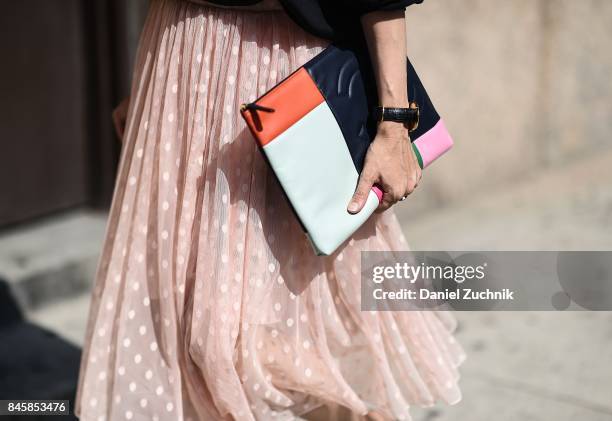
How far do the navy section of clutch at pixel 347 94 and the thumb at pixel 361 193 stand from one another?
33mm

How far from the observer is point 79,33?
3703 millimetres

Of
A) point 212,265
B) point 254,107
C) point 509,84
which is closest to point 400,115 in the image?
point 254,107

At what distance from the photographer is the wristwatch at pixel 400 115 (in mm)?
1849

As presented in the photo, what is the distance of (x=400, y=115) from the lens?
186 cm

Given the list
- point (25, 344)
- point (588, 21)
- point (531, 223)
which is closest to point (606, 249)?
point (531, 223)

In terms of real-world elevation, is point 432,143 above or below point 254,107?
below

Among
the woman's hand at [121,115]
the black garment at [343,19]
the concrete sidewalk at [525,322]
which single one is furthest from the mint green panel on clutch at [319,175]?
the concrete sidewalk at [525,322]

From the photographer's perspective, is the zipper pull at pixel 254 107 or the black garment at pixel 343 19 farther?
the black garment at pixel 343 19

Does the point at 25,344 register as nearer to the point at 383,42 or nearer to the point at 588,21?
the point at 383,42

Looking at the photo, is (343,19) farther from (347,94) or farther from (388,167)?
(388,167)

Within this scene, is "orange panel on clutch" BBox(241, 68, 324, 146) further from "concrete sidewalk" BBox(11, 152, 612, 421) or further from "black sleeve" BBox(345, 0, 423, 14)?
"concrete sidewalk" BBox(11, 152, 612, 421)

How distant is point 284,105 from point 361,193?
26 centimetres

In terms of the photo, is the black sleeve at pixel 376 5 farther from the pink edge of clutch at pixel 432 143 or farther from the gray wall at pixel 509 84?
the gray wall at pixel 509 84

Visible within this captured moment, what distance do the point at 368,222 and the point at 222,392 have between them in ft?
1.71
